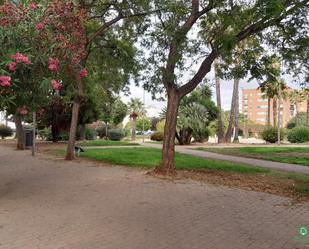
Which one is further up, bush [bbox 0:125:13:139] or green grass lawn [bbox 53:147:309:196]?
bush [bbox 0:125:13:139]

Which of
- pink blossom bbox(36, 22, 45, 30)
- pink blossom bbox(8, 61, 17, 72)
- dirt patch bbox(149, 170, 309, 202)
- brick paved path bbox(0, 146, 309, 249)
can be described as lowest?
brick paved path bbox(0, 146, 309, 249)

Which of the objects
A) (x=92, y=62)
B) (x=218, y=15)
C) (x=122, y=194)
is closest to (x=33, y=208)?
(x=122, y=194)

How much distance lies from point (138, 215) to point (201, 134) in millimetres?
25533

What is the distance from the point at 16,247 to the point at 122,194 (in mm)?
4015

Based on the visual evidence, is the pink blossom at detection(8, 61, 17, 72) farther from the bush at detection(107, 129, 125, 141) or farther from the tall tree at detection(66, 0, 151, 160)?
the bush at detection(107, 129, 125, 141)

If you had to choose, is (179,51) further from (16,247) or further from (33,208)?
(16,247)

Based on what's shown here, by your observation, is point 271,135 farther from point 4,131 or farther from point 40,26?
point 40,26

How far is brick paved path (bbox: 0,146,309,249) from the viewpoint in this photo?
5832 mm

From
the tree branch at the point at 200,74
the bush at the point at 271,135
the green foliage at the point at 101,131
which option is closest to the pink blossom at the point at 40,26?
the tree branch at the point at 200,74

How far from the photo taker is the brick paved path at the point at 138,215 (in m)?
5.83

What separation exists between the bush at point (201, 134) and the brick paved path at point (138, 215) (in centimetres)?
2051

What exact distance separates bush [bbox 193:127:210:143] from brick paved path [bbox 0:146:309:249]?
20506 mm

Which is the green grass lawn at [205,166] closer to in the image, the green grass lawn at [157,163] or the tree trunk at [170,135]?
the green grass lawn at [157,163]

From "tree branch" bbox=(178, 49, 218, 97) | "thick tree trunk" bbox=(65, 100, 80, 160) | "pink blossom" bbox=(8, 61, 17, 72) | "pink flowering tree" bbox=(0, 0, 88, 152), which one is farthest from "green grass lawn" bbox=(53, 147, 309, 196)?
"pink blossom" bbox=(8, 61, 17, 72)
